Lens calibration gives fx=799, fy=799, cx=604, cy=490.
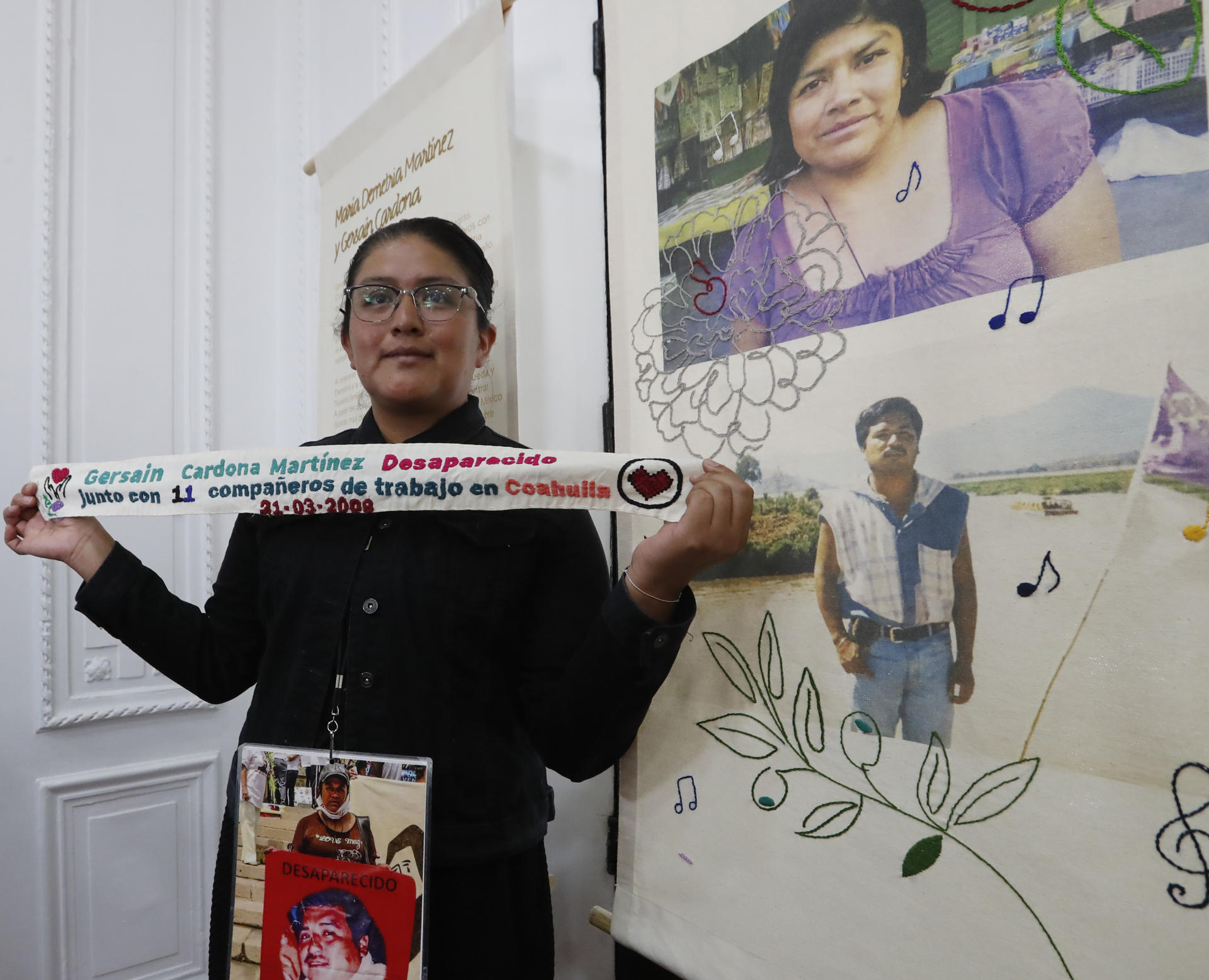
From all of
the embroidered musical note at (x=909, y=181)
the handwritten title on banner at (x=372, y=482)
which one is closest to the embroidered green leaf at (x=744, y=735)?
the handwritten title on banner at (x=372, y=482)

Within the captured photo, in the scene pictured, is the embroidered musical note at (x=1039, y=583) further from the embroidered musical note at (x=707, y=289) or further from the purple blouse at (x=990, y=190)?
the embroidered musical note at (x=707, y=289)

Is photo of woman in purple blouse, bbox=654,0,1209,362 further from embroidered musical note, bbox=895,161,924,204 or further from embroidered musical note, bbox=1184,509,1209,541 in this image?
embroidered musical note, bbox=1184,509,1209,541

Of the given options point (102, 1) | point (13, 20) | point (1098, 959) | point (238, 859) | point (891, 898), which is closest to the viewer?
point (1098, 959)

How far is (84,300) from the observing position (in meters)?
1.83

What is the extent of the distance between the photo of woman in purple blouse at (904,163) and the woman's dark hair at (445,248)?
0.25 metres

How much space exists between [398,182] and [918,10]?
991 millimetres

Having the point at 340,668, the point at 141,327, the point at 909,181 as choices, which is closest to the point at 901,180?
the point at 909,181

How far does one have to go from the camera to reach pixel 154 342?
6.28ft

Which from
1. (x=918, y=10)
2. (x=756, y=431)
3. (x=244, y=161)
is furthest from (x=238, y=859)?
(x=244, y=161)

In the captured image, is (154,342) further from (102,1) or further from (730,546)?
(730,546)

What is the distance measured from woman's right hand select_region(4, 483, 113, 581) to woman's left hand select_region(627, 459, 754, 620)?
0.75m

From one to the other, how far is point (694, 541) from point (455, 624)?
1.00 ft

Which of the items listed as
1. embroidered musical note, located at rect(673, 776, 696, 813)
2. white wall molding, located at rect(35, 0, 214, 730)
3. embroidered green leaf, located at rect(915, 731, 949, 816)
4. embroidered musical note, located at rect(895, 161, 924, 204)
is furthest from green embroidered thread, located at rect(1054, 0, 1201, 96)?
white wall molding, located at rect(35, 0, 214, 730)

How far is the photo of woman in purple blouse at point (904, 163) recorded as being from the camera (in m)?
0.57
